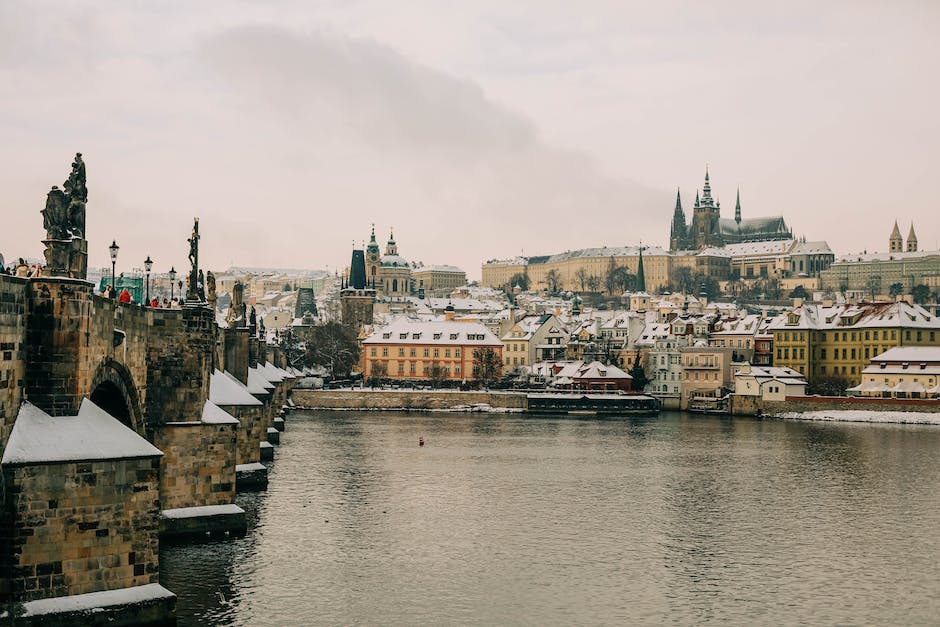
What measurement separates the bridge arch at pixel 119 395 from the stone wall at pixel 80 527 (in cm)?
379

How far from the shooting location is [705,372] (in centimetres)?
11250

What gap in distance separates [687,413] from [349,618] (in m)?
85.3

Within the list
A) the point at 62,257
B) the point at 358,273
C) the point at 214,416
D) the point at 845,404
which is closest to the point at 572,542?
the point at 214,416

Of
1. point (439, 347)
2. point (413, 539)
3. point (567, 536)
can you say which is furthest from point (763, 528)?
point (439, 347)

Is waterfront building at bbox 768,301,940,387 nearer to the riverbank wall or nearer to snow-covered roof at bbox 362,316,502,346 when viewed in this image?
snow-covered roof at bbox 362,316,502,346

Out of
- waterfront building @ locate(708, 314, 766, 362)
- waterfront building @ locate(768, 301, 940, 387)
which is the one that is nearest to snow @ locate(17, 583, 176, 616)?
waterfront building @ locate(768, 301, 940, 387)

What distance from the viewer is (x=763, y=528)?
36.7 metres

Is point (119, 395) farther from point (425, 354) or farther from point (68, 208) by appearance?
point (425, 354)

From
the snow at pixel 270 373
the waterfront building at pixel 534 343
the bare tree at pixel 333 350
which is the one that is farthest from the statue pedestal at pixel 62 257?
the waterfront building at pixel 534 343

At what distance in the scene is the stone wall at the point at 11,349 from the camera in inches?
754

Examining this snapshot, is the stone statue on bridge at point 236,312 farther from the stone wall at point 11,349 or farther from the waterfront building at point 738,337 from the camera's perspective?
the waterfront building at point 738,337

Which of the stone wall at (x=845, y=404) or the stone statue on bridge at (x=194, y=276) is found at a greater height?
the stone statue on bridge at (x=194, y=276)

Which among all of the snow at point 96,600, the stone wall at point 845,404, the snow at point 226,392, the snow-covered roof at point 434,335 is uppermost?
the snow-covered roof at point 434,335

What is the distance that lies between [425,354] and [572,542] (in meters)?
88.8
